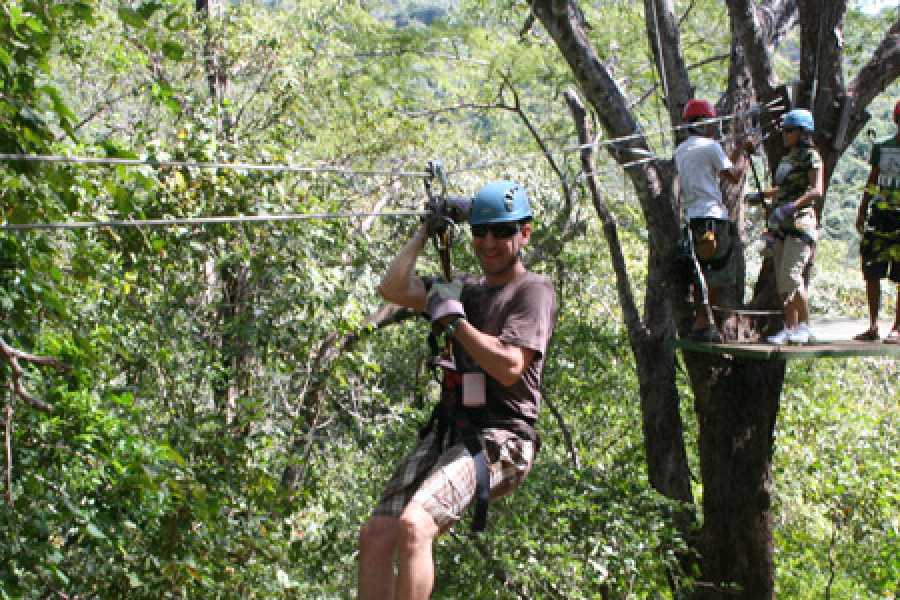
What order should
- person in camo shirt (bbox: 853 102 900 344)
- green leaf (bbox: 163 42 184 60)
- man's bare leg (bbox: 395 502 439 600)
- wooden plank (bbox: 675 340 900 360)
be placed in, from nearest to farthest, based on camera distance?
green leaf (bbox: 163 42 184 60), man's bare leg (bbox: 395 502 439 600), wooden plank (bbox: 675 340 900 360), person in camo shirt (bbox: 853 102 900 344)

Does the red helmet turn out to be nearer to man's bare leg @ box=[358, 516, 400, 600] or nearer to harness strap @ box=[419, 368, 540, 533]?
harness strap @ box=[419, 368, 540, 533]

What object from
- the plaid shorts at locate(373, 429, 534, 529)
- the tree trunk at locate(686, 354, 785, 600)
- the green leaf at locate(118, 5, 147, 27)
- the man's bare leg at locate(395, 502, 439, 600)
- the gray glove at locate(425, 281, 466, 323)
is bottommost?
the tree trunk at locate(686, 354, 785, 600)

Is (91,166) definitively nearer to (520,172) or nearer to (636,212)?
(520,172)

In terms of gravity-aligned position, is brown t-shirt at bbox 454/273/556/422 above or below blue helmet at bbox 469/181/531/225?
below

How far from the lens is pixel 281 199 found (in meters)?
5.50

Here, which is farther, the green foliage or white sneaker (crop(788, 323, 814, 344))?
white sneaker (crop(788, 323, 814, 344))

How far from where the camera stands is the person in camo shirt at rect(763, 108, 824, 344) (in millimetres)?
5574

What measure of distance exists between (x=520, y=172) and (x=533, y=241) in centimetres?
190

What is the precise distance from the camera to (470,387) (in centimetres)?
312

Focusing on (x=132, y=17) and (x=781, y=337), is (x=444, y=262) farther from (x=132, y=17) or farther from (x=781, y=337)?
(x=781, y=337)

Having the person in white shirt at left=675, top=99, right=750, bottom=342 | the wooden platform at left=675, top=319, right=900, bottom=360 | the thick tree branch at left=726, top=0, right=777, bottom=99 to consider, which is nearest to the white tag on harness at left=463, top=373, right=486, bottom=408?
the wooden platform at left=675, top=319, right=900, bottom=360

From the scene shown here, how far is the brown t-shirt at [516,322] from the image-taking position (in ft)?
10.1

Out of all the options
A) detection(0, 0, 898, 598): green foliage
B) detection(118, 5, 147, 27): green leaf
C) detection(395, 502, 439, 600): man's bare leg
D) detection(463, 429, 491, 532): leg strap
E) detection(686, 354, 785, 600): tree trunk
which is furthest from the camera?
detection(686, 354, 785, 600): tree trunk

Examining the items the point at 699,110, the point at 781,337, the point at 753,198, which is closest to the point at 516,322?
the point at 699,110
